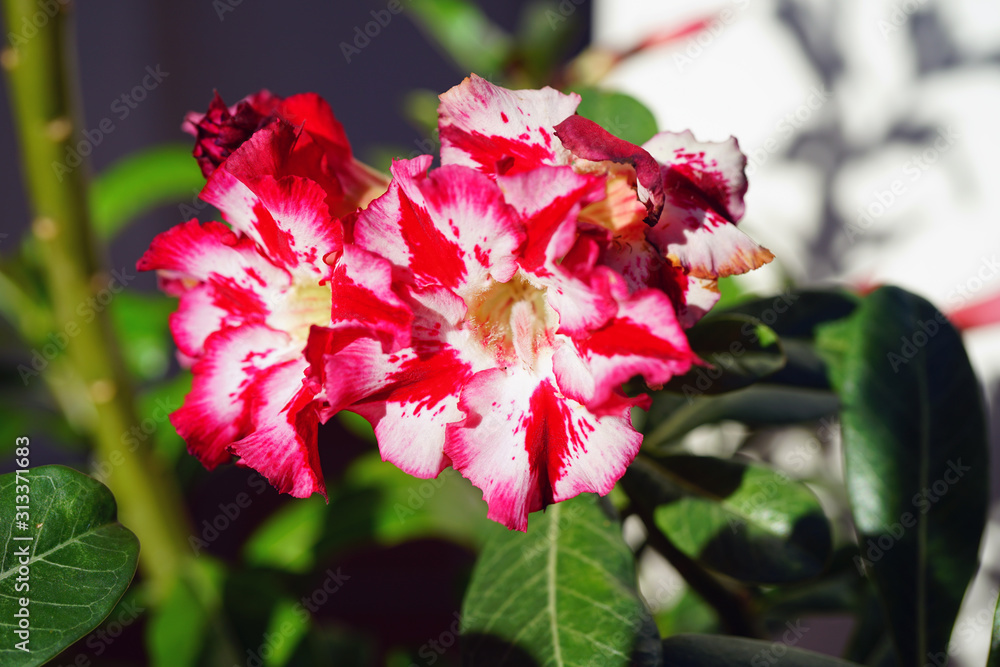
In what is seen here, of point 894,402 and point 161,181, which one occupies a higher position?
point 161,181

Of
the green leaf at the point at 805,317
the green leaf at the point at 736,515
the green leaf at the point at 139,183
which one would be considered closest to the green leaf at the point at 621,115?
the green leaf at the point at 805,317

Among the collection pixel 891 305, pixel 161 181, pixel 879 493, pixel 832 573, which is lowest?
pixel 832 573

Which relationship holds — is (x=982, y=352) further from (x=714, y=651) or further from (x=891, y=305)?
(x=714, y=651)

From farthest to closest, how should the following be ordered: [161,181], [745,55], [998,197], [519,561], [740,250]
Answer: [161,181]
[745,55]
[998,197]
[519,561]
[740,250]

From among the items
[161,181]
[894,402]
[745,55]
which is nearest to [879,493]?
[894,402]

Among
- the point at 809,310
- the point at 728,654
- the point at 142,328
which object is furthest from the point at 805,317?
the point at 142,328

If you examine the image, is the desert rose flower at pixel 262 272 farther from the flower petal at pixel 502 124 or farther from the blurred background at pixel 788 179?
the blurred background at pixel 788 179

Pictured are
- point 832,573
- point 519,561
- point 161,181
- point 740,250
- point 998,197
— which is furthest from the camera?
point 161,181

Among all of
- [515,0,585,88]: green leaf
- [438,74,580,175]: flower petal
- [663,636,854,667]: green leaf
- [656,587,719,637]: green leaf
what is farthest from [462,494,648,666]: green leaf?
[515,0,585,88]: green leaf

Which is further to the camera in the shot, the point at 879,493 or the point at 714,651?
the point at 879,493
